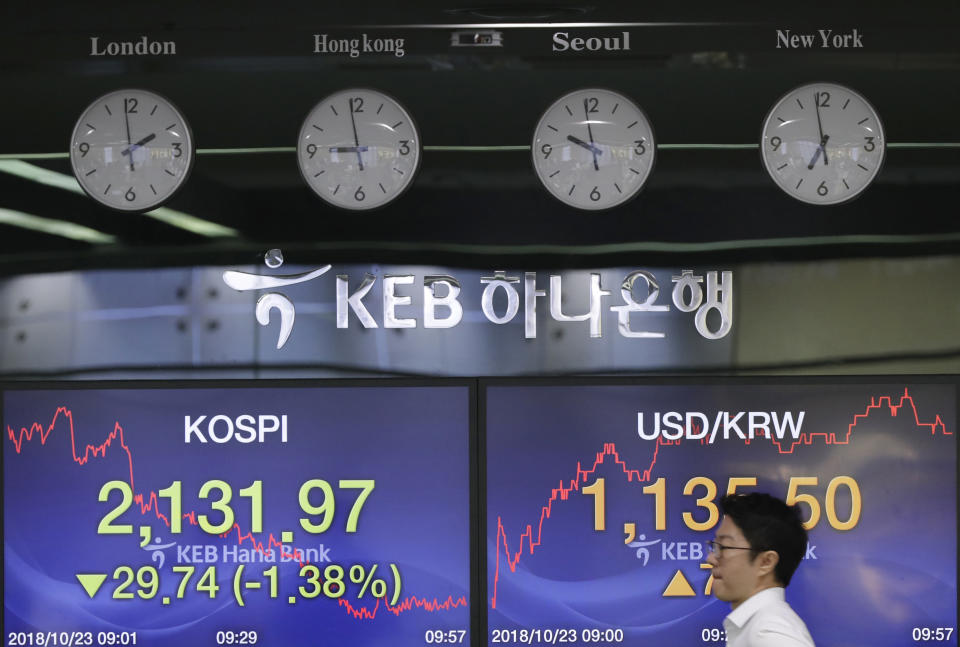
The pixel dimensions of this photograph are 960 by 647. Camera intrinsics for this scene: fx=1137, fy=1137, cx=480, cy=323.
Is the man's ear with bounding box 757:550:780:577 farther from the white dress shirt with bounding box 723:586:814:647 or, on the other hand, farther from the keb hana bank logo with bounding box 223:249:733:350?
the keb hana bank logo with bounding box 223:249:733:350

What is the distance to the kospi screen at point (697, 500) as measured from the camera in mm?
3885

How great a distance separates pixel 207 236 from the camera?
3965mm

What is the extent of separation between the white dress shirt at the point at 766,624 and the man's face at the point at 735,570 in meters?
0.02

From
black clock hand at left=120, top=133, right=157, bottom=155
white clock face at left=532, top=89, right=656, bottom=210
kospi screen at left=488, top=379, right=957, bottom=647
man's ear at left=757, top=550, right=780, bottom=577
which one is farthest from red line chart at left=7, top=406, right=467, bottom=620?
man's ear at left=757, top=550, right=780, bottom=577

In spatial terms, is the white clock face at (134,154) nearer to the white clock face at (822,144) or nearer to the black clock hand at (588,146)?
the black clock hand at (588,146)

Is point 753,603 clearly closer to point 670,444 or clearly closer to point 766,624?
point 766,624

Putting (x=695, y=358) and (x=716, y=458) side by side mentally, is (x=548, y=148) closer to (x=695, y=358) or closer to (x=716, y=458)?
(x=695, y=358)

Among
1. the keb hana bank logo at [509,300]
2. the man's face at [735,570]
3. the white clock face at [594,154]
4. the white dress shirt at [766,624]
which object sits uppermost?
the white clock face at [594,154]

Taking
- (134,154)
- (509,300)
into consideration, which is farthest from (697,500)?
(134,154)

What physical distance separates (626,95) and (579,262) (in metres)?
0.61

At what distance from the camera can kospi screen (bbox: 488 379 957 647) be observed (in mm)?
3885

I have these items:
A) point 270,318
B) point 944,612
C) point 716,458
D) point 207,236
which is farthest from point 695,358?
point 207,236

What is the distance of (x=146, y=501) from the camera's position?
392 cm

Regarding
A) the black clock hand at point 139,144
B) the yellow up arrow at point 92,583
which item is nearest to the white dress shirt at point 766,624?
the yellow up arrow at point 92,583
